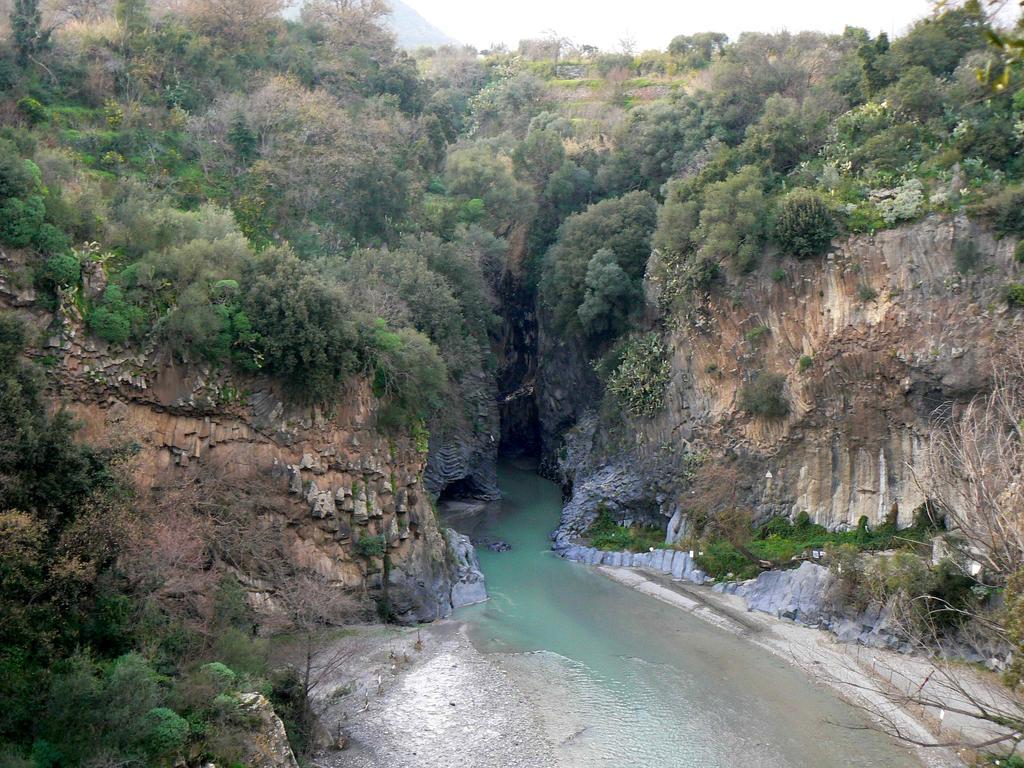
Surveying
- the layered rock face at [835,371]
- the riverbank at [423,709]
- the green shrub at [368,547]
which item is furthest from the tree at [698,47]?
the riverbank at [423,709]

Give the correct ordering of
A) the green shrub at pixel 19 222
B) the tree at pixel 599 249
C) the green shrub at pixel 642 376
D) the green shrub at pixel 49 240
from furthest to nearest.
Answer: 1. the tree at pixel 599 249
2. the green shrub at pixel 642 376
3. the green shrub at pixel 49 240
4. the green shrub at pixel 19 222

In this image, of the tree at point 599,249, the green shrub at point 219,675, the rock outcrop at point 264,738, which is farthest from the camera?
the tree at point 599,249

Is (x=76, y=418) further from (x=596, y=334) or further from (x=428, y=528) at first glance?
(x=596, y=334)

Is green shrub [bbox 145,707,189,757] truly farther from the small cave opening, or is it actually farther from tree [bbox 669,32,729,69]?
tree [bbox 669,32,729,69]

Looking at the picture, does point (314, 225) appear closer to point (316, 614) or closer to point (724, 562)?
point (316, 614)

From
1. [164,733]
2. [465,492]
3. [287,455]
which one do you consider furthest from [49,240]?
[465,492]

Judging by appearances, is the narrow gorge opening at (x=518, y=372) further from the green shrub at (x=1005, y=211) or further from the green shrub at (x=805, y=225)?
the green shrub at (x=1005, y=211)

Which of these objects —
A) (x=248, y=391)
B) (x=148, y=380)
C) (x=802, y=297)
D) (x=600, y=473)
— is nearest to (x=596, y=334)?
(x=600, y=473)

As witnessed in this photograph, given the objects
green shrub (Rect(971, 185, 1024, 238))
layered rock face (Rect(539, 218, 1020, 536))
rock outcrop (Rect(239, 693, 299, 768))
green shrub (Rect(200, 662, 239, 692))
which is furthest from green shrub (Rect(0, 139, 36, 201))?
green shrub (Rect(971, 185, 1024, 238))
